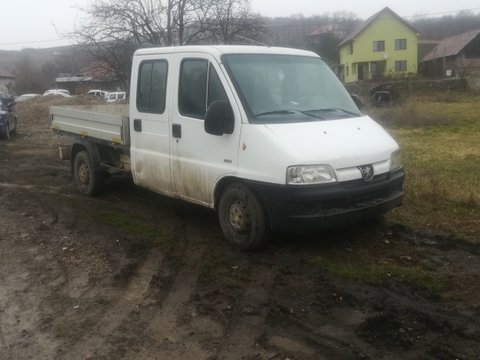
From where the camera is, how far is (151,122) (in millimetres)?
6855

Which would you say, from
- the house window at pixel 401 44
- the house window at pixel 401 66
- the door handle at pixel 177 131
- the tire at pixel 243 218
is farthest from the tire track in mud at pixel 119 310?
the house window at pixel 401 44

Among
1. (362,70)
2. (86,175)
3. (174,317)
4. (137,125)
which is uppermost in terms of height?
(362,70)

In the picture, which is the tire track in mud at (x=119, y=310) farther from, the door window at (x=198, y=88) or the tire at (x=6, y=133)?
the tire at (x=6, y=133)

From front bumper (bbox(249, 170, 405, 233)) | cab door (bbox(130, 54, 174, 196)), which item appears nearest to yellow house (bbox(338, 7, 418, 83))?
cab door (bbox(130, 54, 174, 196))

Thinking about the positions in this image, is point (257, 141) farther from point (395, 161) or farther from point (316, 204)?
point (395, 161)

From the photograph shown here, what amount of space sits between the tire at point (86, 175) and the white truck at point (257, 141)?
4.68 feet

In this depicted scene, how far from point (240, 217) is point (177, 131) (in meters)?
1.36

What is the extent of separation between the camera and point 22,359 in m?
3.88

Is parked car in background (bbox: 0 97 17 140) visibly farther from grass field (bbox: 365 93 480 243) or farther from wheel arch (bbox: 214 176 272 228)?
wheel arch (bbox: 214 176 272 228)

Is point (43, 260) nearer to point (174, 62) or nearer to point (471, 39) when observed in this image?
point (174, 62)

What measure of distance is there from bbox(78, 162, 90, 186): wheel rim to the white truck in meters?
1.70

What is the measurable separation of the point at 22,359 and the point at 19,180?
7.30 meters

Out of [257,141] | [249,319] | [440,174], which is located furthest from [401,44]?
[249,319]

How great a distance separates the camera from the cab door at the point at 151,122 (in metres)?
6.64
